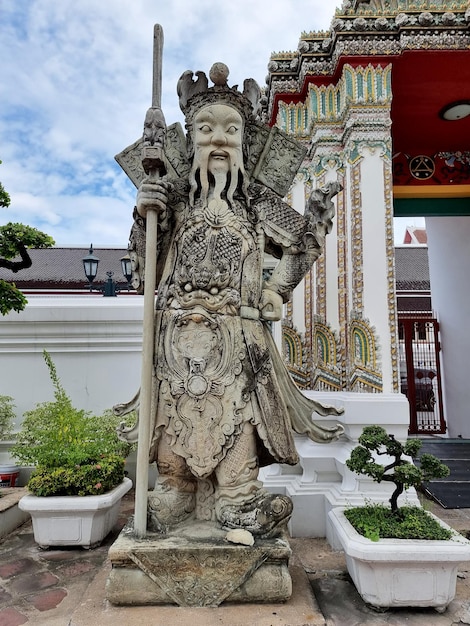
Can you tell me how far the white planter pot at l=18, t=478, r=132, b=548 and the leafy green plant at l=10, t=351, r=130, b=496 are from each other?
96mm

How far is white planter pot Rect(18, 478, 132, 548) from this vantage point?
3.13m

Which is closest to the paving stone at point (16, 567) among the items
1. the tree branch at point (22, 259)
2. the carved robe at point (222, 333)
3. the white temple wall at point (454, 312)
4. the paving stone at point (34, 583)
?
→ the paving stone at point (34, 583)

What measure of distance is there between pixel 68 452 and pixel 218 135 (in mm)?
2500

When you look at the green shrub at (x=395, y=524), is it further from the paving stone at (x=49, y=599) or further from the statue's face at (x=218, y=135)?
the statue's face at (x=218, y=135)

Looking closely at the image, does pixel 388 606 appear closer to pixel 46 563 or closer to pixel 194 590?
pixel 194 590

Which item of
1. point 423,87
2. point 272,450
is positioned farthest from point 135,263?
point 423,87

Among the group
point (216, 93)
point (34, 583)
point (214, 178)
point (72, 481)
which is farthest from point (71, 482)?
point (216, 93)

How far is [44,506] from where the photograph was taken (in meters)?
3.12

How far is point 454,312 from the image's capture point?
8.89 meters

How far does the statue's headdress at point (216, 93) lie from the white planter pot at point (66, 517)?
2.60 metres

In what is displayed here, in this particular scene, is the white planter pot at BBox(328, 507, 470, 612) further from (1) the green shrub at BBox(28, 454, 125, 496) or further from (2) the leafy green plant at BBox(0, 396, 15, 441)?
(2) the leafy green plant at BBox(0, 396, 15, 441)

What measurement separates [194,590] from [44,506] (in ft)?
4.62

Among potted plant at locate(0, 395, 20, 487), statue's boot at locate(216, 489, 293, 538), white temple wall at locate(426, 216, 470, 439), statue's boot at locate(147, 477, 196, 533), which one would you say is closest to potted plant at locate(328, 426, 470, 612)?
statue's boot at locate(216, 489, 293, 538)

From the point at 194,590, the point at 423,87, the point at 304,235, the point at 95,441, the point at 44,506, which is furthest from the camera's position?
the point at 423,87
